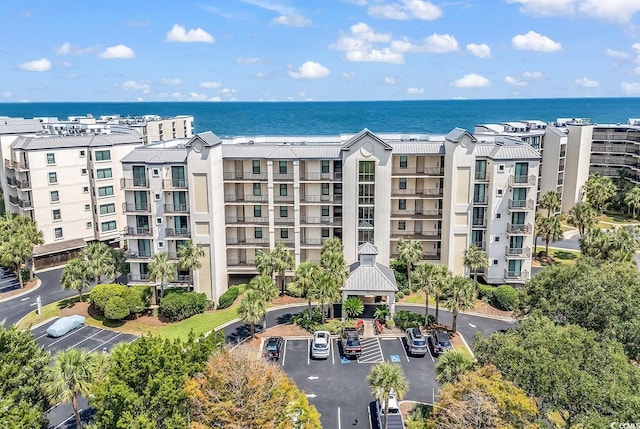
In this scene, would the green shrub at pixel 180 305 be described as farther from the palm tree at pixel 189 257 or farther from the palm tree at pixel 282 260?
the palm tree at pixel 282 260

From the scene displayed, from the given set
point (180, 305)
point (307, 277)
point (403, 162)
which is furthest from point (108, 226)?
point (403, 162)

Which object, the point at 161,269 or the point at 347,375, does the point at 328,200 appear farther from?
the point at 347,375

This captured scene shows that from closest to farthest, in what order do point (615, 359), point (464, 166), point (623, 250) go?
point (615, 359)
point (623, 250)
point (464, 166)

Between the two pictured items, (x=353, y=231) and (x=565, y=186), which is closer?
(x=353, y=231)

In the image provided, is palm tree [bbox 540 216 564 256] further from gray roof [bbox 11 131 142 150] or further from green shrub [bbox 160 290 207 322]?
gray roof [bbox 11 131 142 150]

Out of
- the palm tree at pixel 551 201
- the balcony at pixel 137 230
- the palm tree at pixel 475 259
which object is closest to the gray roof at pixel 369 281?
the palm tree at pixel 475 259

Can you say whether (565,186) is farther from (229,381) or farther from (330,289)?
(229,381)

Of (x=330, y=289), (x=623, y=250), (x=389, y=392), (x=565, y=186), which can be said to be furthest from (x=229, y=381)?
(x=565, y=186)
